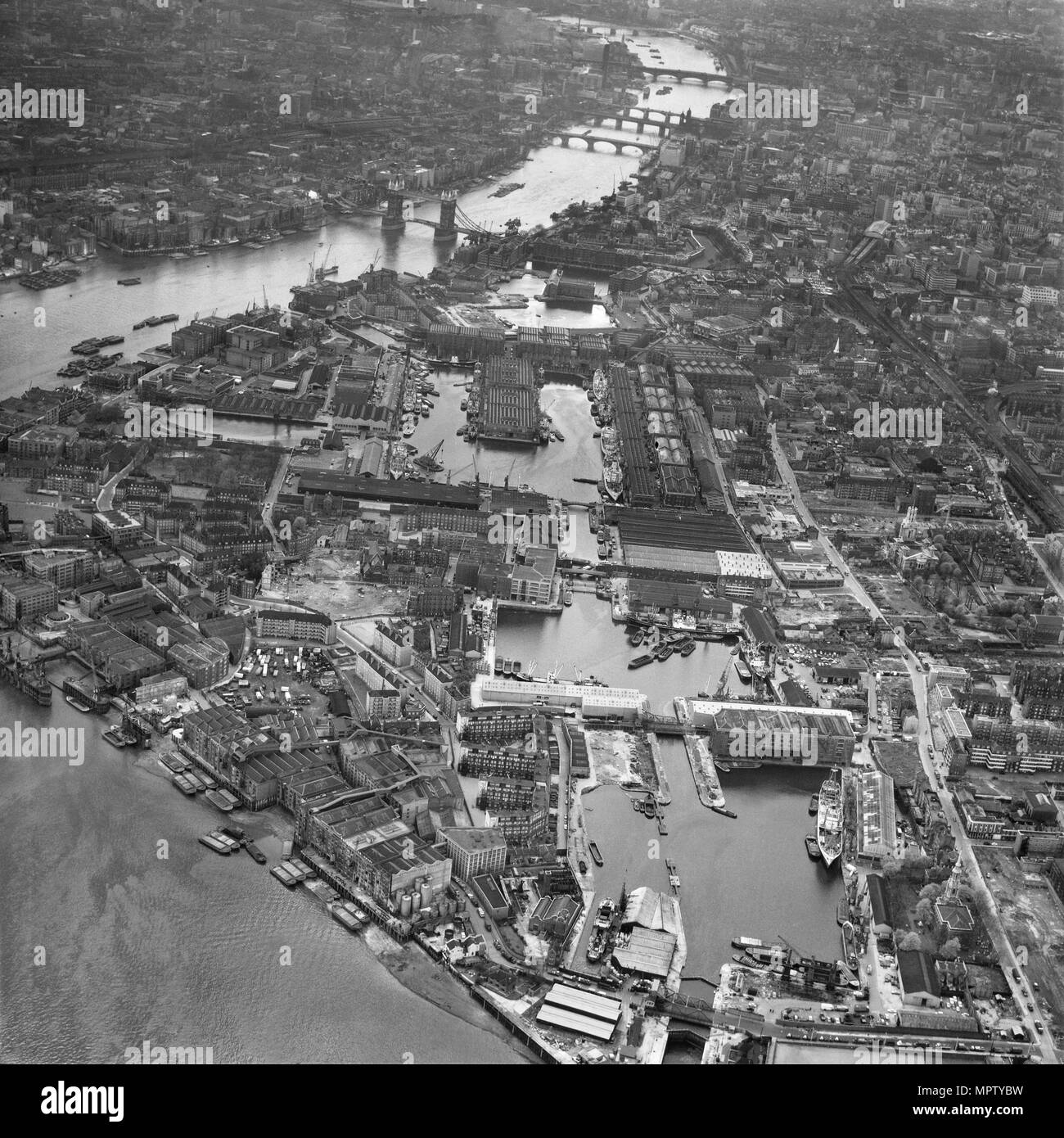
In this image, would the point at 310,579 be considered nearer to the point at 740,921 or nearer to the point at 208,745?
the point at 208,745

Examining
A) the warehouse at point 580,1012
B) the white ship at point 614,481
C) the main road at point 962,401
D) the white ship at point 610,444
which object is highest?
the warehouse at point 580,1012

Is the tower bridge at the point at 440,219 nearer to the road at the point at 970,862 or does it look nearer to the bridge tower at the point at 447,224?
the bridge tower at the point at 447,224

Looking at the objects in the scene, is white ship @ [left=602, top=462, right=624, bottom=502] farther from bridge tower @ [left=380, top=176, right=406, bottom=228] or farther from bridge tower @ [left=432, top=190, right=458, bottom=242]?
bridge tower @ [left=380, top=176, right=406, bottom=228]

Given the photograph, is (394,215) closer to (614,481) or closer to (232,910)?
(614,481)

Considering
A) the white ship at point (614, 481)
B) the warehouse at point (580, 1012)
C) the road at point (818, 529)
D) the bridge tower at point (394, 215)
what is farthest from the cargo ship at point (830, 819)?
the bridge tower at point (394, 215)

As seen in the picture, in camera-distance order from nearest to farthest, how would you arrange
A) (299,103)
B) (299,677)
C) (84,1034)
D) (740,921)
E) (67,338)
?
(84,1034), (740,921), (299,677), (67,338), (299,103)

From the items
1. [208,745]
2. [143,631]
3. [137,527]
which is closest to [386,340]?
[137,527]
